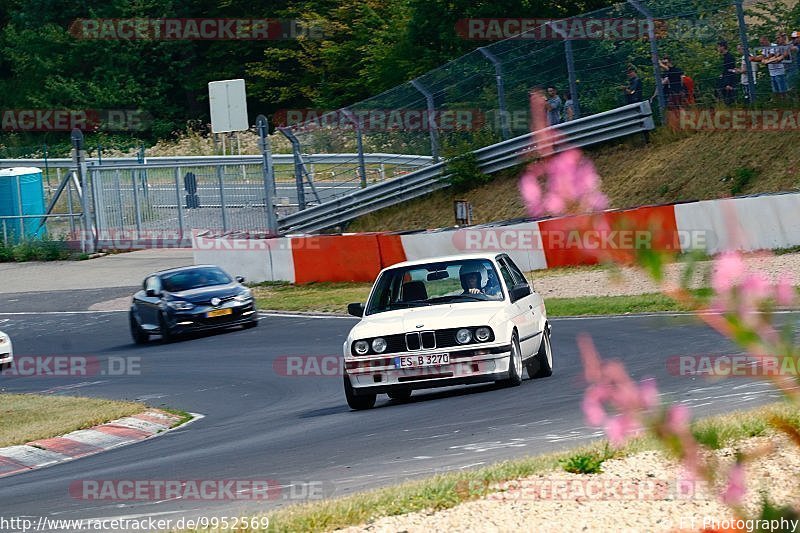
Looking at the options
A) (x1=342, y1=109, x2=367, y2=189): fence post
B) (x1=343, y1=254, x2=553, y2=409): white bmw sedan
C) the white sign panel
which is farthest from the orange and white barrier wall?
the white sign panel

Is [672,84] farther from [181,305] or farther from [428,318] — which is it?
[428,318]

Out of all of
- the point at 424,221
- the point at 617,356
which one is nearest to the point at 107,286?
the point at 424,221

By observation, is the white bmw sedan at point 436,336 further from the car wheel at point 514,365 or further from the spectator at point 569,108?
the spectator at point 569,108

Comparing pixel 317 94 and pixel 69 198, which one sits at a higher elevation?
pixel 317 94

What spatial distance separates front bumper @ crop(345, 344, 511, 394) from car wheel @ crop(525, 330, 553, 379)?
1.31 meters

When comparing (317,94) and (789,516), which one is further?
(317,94)

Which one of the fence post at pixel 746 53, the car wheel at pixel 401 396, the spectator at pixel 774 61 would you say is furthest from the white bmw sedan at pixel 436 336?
the fence post at pixel 746 53

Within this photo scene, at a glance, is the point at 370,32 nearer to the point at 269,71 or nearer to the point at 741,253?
the point at 269,71

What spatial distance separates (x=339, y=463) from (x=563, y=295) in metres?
13.9

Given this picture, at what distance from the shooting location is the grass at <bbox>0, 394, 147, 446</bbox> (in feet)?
44.9

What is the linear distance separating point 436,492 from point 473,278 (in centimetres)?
672

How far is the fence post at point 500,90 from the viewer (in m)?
29.0

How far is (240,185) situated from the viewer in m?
37.5

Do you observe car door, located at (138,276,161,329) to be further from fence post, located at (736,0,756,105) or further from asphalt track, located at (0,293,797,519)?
fence post, located at (736,0,756,105)
